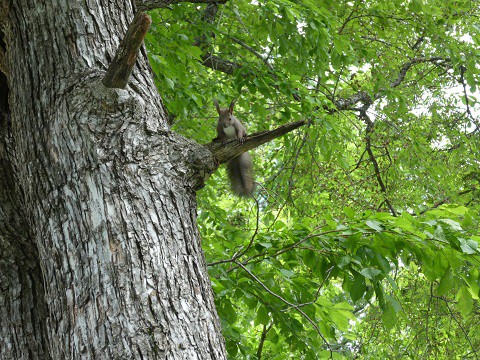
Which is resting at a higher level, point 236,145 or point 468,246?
point 236,145

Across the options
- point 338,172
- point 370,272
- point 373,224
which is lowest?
point 370,272

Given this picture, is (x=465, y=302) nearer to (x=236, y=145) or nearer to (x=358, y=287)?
(x=358, y=287)

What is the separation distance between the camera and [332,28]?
4367 millimetres

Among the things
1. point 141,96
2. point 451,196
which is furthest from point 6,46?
point 451,196

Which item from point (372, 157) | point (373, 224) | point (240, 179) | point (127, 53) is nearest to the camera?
point (127, 53)

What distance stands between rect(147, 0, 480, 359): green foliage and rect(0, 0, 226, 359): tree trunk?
2.96 ft

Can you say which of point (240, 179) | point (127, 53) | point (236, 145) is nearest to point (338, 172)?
point (240, 179)

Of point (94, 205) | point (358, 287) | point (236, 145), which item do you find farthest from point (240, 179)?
point (94, 205)

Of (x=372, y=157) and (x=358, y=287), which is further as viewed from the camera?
(x=372, y=157)

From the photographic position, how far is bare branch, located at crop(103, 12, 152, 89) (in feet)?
5.84

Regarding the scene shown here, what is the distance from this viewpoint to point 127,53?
1.82m

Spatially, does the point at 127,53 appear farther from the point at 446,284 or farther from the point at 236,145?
the point at 446,284

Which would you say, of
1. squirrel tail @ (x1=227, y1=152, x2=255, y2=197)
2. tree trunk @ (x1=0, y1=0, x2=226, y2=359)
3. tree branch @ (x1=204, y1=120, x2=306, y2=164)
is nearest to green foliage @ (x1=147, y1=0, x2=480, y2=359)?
squirrel tail @ (x1=227, y1=152, x2=255, y2=197)

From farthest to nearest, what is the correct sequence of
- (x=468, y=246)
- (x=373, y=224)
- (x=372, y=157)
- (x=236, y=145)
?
(x=372, y=157), (x=373, y=224), (x=468, y=246), (x=236, y=145)
